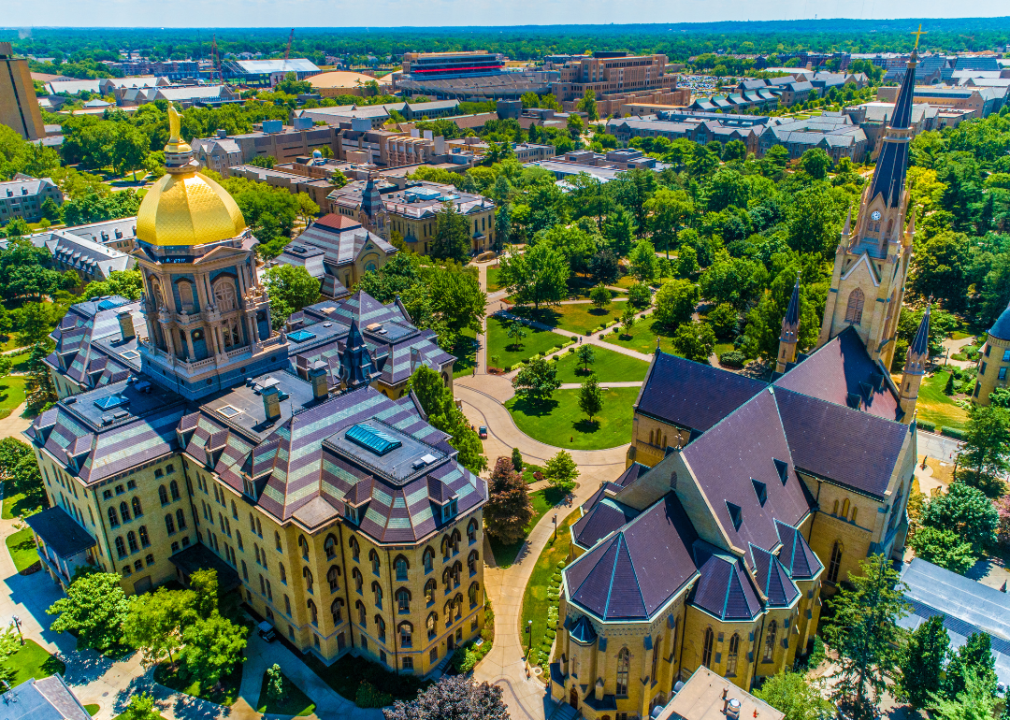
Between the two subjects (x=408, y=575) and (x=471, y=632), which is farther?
(x=471, y=632)

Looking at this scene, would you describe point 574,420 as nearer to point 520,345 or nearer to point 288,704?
point 520,345

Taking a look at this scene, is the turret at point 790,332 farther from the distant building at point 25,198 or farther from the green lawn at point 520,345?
the distant building at point 25,198

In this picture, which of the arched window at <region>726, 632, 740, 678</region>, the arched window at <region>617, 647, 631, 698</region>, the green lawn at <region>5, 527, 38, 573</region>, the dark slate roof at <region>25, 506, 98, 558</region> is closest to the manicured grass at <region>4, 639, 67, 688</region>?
the dark slate roof at <region>25, 506, 98, 558</region>

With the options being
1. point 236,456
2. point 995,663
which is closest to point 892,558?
point 995,663

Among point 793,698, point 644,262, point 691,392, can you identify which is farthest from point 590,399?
point 644,262

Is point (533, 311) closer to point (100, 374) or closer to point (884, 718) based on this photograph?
point (100, 374)
